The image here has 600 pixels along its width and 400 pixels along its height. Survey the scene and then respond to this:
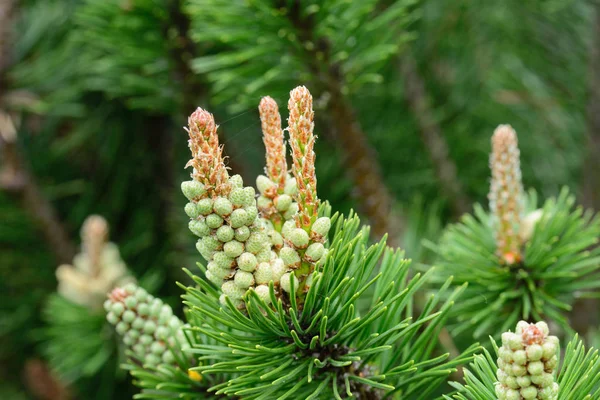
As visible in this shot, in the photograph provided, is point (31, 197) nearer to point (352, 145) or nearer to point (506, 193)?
point (352, 145)

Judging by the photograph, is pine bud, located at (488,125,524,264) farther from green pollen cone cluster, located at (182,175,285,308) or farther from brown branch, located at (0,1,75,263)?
brown branch, located at (0,1,75,263)

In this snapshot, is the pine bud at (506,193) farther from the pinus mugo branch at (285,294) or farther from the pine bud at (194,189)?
the pine bud at (194,189)

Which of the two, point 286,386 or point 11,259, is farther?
point 11,259

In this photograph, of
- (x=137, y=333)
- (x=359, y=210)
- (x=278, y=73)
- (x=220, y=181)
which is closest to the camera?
(x=220, y=181)

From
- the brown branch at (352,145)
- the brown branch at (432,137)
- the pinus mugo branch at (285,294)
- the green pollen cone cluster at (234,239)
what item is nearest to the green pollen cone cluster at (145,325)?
the pinus mugo branch at (285,294)

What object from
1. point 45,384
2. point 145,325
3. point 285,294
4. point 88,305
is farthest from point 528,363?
point 45,384

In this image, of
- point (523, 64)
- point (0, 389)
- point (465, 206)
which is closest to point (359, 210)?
point (465, 206)

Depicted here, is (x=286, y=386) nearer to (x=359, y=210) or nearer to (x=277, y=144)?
(x=277, y=144)
